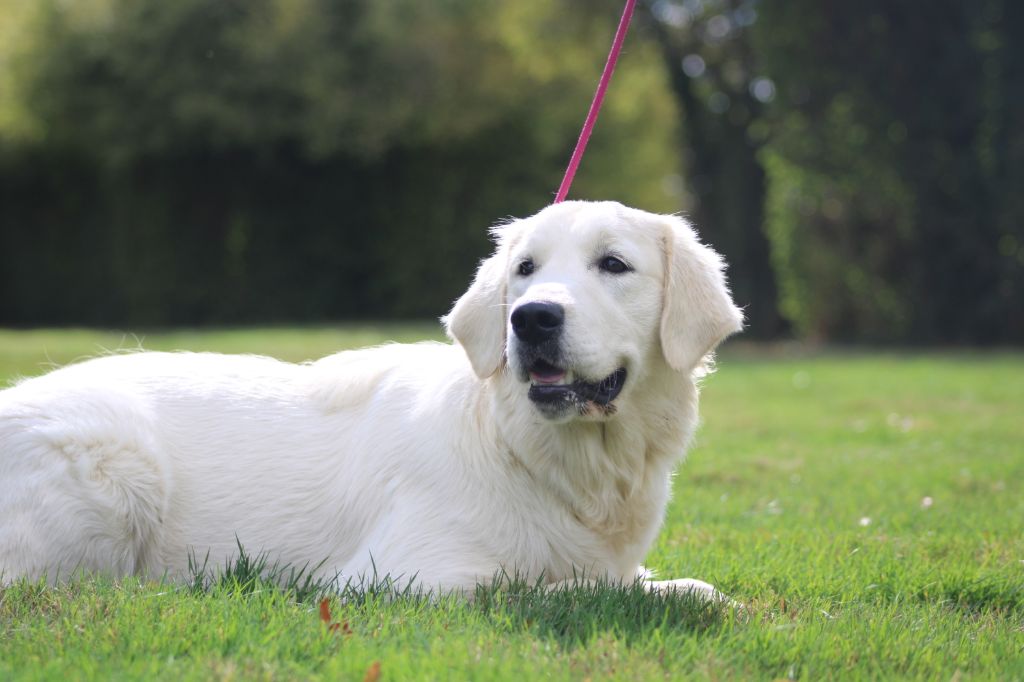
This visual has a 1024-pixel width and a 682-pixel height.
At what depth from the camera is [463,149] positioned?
82.4 ft

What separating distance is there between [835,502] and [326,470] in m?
3.10

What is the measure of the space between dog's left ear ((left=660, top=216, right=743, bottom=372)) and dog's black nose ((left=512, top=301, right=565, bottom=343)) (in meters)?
0.53

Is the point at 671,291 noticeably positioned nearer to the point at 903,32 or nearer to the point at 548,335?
the point at 548,335

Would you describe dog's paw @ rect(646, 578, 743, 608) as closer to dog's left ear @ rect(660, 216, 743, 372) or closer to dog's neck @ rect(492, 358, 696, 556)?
dog's neck @ rect(492, 358, 696, 556)

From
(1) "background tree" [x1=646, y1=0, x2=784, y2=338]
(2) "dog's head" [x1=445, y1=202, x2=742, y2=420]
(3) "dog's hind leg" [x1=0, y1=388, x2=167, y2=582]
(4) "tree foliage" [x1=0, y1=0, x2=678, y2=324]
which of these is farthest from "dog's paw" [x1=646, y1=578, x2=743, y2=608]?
(4) "tree foliage" [x1=0, y1=0, x2=678, y2=324]

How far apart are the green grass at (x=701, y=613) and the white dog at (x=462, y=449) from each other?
0.25 metres

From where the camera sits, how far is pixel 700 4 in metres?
21.9

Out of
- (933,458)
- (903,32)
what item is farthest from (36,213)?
(933,458)

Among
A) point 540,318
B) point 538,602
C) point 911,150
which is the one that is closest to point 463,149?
point 911,150

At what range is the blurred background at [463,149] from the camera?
60.6 ft

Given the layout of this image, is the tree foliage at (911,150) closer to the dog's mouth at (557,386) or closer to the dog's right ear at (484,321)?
the dog's right ear at (484,321)

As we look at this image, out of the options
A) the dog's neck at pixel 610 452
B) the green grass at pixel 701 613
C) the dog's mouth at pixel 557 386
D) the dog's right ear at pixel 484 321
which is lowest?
the green grass at pixel 701 613

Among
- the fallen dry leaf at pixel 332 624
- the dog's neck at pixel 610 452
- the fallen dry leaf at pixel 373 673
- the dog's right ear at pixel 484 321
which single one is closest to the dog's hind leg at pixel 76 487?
the fallen dry leaf at pixel 332 624

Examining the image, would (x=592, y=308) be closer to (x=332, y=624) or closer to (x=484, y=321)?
(x=484, y=321)
